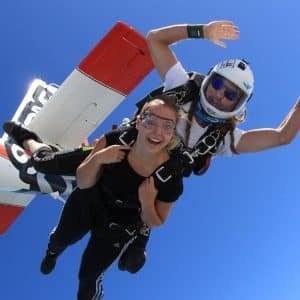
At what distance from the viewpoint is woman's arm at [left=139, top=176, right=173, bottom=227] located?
250 centimetres

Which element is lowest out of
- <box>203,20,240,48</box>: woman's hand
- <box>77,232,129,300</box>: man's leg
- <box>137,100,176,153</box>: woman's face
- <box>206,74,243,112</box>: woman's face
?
<box>77,232,129,300</box>: man's leg

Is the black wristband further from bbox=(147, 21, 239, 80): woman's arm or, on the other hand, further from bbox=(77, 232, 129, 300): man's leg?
bbox=(77, 232, 129, 300): man's leg

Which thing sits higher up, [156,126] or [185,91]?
[156,126]

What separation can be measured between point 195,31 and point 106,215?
1.34m

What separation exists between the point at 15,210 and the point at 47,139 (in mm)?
1426

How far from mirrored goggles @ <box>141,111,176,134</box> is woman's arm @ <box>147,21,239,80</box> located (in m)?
0.82

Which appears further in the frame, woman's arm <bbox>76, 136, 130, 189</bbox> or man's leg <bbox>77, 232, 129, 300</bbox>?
man's leg <bbox>77, 232, 129, 300</bbox>

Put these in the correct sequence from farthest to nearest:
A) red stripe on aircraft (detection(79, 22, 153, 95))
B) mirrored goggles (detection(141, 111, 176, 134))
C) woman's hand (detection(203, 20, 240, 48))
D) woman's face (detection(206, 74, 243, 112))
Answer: red stripe on aircraft (detection(79, 22, 153, 95))
woman's hand (detection(203, 20, 240, 48))
woman's face (detection(206, 74, 243, 112))
mirrored goggles (detection(141, 111, 176, 134))

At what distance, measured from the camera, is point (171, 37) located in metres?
3.15

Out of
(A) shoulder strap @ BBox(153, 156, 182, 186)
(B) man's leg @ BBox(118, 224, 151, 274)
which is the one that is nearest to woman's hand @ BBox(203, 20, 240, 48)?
(A) shoulder strap @ BBox(153, 156, 182, 186)

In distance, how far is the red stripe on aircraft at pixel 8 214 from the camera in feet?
20.5

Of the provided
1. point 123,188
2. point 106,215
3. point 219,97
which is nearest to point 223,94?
point 219,97

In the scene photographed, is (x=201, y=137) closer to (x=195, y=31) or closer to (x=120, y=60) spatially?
(x=195, y=31)

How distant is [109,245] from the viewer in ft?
9.81
